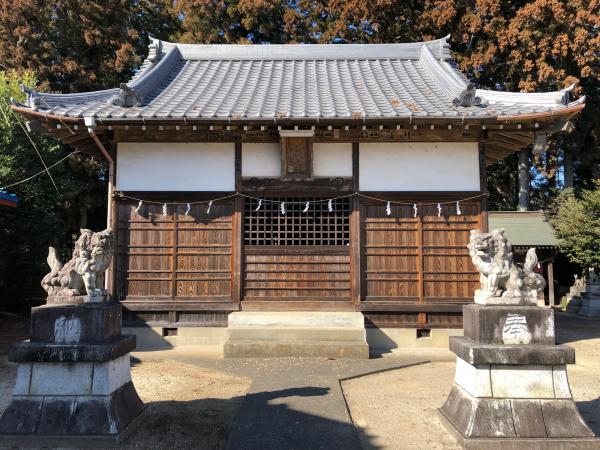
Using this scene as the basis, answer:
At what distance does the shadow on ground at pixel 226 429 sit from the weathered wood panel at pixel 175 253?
142 inches

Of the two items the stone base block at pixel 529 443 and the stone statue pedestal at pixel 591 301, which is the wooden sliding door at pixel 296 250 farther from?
the stone statue pedestal at pixel 591 301

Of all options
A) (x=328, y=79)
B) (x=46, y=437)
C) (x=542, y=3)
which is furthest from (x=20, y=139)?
(x=542, y=3)

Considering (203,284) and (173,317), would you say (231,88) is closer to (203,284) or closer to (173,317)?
(203,284)

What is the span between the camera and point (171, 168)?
A: 29.4ft

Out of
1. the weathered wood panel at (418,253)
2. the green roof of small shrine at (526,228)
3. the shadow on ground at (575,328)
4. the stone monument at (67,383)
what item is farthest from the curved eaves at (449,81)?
the green roof of small shrine at (526,228)

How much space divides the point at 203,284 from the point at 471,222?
18.5ft

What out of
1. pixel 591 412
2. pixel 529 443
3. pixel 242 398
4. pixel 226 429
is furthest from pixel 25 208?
pixel 591 412

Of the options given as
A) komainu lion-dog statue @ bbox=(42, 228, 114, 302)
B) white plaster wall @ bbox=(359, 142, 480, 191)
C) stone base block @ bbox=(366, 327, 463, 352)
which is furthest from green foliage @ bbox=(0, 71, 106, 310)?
stone base block @ bbox=(366, 327, 463, 352)

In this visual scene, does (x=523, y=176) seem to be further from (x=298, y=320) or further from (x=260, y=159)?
(x=298, y=320)

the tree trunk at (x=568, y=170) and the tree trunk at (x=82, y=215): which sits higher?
the tree trunk at (x=568, y=170)

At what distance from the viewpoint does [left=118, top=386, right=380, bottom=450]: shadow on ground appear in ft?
13.3

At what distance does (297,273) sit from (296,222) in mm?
1088

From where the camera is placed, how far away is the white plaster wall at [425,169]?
29.3 feet

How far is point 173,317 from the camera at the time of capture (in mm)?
8844
